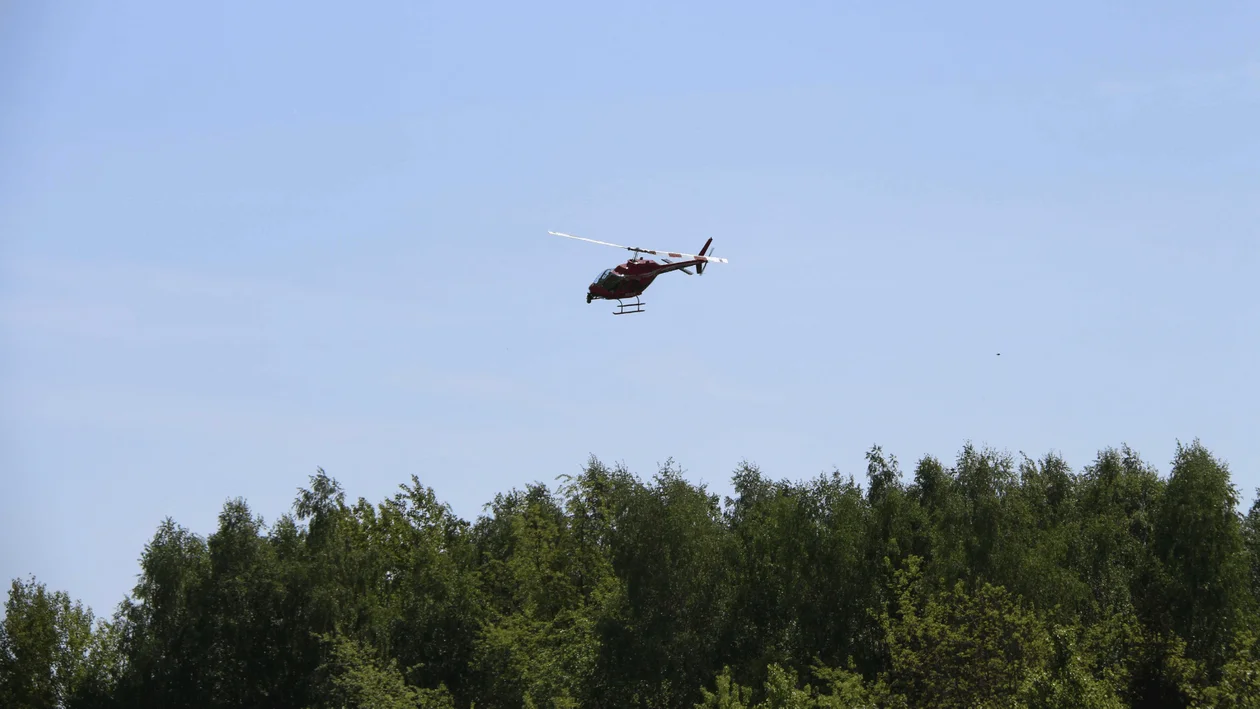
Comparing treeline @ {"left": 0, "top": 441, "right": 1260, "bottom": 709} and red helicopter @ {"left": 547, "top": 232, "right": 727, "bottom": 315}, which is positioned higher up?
red helicopter @ {"left": 547, "top": 232, "right": 727, "bottom": 315}

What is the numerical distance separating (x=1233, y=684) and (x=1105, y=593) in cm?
1931

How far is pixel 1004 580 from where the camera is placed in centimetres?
6538

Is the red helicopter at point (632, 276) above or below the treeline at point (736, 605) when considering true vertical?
above

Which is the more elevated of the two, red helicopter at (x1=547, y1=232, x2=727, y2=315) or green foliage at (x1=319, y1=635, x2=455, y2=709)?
red helicopter at (x1=547, y1=232, x2=727, y2=315)

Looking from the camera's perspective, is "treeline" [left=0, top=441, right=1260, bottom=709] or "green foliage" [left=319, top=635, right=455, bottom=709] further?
"green foliage" [left=319, top=635, right=455, bottom=709]

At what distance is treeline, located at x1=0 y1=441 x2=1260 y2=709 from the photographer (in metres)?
62.1

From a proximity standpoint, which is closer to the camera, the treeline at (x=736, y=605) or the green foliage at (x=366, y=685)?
the treeline at (x=736, y=605)

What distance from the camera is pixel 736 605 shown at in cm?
6806

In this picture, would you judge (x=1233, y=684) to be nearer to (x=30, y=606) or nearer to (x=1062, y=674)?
(x=1062, y=674)

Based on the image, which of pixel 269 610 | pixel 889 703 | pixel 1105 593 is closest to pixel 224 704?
A: pixel 269 610

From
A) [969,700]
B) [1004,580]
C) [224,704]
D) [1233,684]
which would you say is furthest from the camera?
[224,704]

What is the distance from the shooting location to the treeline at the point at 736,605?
204 ft

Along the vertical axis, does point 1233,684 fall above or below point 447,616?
below

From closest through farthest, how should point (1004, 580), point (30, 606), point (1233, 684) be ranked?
1. point (1233, 684)
2. point (1004, 580)
3. point (30, 606)
